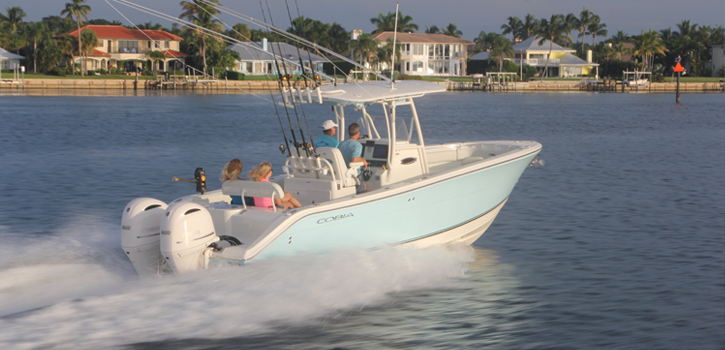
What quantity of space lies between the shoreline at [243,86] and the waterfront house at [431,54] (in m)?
9.46

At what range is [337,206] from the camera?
Answer: 707cm

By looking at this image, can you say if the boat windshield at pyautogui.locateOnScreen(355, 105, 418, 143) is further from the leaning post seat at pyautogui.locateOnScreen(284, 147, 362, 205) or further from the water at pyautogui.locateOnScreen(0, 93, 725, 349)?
the water at pyautogui.locateOnScreen(0, 93, 725, 349)

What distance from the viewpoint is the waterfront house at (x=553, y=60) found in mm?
100188

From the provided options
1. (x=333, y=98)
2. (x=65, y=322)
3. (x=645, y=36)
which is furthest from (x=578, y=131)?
(x=645, y=36)

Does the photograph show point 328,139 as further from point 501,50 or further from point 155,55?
point 501,50

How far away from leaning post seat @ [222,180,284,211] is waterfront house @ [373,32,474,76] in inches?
3381

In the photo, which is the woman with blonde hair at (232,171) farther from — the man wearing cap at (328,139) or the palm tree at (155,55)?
the palm tree at (155,55)

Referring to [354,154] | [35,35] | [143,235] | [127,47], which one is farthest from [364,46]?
[143,235]

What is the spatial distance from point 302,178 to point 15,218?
19.0ft

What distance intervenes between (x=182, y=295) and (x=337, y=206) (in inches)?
68.7

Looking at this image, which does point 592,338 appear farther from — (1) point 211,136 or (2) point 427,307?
(1) point 211,136

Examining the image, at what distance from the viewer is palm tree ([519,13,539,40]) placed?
126312mm

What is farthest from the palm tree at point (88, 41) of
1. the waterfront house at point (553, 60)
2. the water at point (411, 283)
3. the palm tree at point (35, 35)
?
the water at point (411, 283)

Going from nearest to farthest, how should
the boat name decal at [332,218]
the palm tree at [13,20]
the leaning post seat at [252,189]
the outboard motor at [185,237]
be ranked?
the outboard motor at [185,237] < the boat name decal at [332,218] < the leaning post seat at [252,189] < the palm tree at [13,20]
